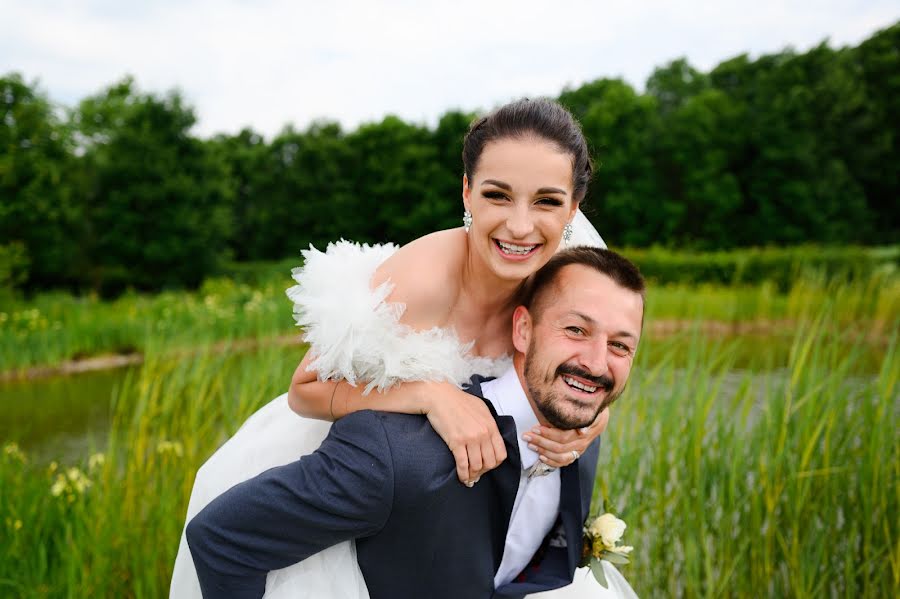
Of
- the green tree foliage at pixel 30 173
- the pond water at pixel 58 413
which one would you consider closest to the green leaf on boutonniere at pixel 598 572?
the pond water at pixel 58 413

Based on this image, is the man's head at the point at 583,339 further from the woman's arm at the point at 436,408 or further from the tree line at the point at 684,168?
the tree line at the point at 684,168

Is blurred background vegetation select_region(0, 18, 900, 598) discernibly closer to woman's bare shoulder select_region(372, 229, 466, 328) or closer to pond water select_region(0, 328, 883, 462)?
pond water select_region(0, 328, 883, 462)

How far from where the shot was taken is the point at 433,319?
5.78 feet

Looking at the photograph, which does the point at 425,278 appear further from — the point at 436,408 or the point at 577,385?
Result: the point at 577,385

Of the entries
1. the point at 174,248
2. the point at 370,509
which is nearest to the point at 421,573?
the point at 370,509

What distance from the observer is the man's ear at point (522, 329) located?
173 centimetres

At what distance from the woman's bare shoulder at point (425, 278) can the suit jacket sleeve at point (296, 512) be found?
0.30 m

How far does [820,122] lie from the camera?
2830 cm

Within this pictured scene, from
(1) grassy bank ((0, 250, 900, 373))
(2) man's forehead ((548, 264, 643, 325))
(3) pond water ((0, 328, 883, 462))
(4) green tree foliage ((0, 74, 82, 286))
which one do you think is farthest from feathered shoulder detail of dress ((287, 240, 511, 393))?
(4) green tree foliage ((0, 74, 82, 286))

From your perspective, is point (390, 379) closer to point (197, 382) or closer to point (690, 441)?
point (690, 441)

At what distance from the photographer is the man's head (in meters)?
1.61

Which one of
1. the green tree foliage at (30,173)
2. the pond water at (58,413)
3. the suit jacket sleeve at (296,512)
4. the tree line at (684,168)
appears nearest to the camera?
the suit jacket sleeve at (296,512)

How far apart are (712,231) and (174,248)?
68.2 ft

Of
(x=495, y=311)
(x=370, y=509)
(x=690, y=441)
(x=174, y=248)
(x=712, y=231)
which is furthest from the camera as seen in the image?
(x=712, y=231)
